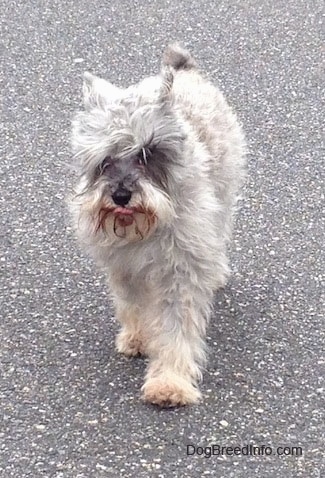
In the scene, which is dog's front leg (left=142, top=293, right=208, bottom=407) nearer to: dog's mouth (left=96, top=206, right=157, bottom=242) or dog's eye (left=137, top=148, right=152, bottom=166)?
dog's mouth (left=96, top=206, right=157, bottom=242)

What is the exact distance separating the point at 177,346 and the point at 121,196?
73cm

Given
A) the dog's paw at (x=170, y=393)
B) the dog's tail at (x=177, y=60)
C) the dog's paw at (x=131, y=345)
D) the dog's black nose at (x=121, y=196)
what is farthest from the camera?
the dog's tail at (x=177, y=60)

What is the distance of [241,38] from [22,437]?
16.4 feet

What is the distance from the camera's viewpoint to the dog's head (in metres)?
3.96

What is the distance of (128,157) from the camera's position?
397 cm

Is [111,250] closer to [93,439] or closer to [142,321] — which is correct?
[142,321]

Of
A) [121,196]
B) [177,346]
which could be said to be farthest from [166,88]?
[177,346]

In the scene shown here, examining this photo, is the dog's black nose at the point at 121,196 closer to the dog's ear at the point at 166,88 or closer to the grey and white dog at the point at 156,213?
the grey and white dog at the point at 156,213

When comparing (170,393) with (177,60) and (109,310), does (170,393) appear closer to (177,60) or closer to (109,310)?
(109,310)

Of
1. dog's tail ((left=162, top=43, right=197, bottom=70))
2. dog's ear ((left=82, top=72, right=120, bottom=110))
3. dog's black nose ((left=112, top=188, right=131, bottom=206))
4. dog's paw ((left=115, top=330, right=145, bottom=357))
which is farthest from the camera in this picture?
dog's tail ((left=162, top=43, right=197, bottom=70))

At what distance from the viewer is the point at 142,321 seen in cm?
454

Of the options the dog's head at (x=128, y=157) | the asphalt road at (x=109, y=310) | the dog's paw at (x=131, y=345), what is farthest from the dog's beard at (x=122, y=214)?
the asphalt road at (x=109, y=310)

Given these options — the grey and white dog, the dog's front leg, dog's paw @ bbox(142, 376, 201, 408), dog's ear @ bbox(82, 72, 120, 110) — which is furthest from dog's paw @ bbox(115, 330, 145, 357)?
dog's ear @ bbox(82, 72, 120, 110)

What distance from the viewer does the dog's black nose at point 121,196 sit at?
395 centimetres
